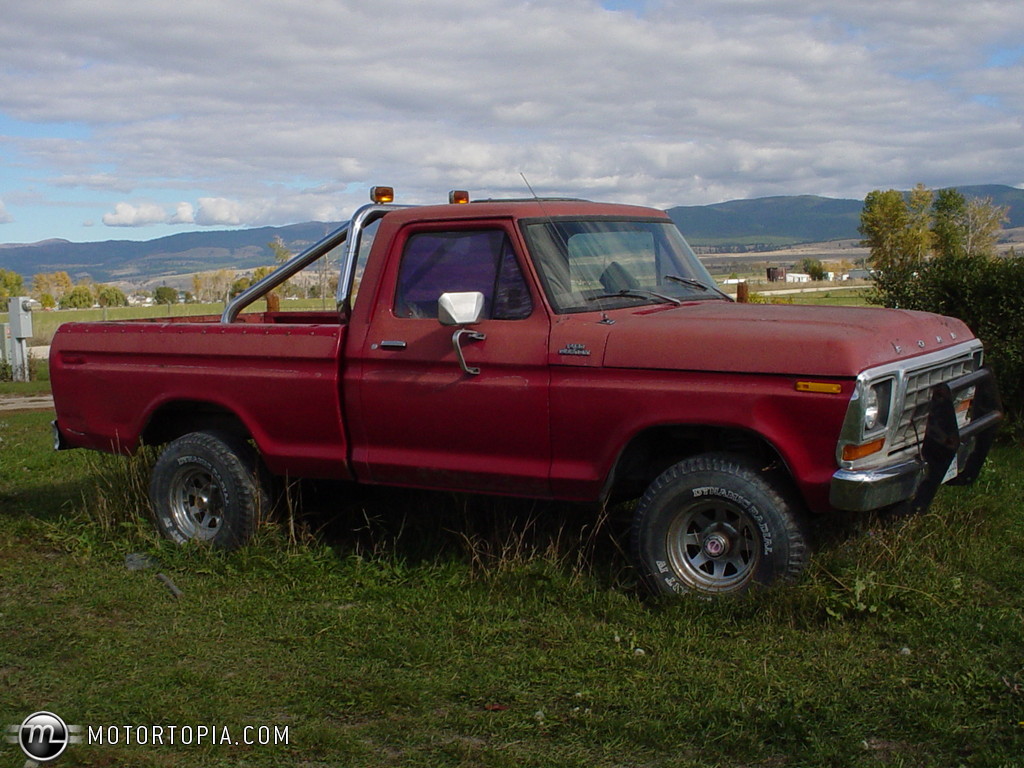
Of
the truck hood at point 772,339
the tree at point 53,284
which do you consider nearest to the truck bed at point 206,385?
the truck hood at point 772,339

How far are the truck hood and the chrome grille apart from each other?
0.11 metres

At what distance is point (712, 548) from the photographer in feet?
17.4

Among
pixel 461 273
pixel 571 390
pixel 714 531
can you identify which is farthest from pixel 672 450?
pixel 461 273

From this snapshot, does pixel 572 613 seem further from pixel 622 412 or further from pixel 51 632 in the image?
pixel 51 632

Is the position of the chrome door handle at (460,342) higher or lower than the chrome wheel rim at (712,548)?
higher

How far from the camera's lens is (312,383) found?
614 cm

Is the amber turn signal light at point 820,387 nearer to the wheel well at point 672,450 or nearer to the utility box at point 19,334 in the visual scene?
the wheel well at point 672,450

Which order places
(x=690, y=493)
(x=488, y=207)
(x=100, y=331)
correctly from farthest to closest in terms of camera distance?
(x=100, y=331) < (x=488, y=207) < (x=690, y=493)

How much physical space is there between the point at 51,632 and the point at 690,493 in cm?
318

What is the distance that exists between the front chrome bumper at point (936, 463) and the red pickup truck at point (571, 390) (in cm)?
1

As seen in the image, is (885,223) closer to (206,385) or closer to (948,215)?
(948,215)

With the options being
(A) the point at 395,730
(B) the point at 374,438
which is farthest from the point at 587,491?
(A) the point at 395,730

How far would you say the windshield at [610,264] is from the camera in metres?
5.73

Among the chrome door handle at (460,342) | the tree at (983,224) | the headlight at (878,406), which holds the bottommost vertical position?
the headlight at (878,406)
